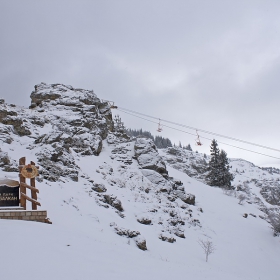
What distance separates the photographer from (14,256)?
5.65 meters

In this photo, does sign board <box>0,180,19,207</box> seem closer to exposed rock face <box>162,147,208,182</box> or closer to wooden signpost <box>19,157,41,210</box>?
wooden signpost <box>19,157,41,210</box>

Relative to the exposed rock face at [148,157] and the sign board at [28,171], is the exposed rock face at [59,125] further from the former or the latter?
the sign board at [28,171]

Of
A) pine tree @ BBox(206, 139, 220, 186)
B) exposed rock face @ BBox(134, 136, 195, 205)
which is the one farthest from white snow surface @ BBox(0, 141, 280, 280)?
pine tree @ BBox(206, 139, 220, 186)

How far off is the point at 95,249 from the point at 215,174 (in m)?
36.3

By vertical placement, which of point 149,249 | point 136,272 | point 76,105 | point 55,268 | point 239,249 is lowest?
point 239,249

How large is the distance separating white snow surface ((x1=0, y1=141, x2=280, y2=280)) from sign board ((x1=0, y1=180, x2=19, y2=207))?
1703 mm

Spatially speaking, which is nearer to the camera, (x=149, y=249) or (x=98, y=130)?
(x=149, y=249)

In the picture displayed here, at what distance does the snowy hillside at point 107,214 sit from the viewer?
675cm

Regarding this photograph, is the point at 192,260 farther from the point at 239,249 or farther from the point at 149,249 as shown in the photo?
the point at 239,249

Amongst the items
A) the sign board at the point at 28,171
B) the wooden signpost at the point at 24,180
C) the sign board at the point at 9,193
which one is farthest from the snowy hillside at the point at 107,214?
the sign board at the point at 28,171

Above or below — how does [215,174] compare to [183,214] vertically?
above

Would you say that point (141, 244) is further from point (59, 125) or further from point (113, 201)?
point (59, 125)

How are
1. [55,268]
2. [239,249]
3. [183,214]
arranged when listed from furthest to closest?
[183,214], [239,249], [55,268]

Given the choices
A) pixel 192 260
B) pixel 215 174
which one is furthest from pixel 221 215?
pixel 215 174
